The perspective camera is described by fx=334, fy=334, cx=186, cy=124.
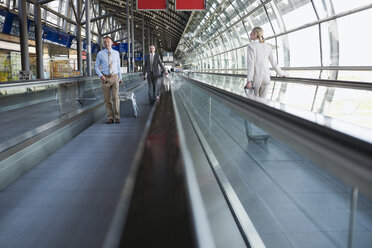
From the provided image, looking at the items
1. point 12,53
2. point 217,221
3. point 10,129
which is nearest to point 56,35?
point 12,53

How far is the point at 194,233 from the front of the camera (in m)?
0.65

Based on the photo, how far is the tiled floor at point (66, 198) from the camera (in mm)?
2848

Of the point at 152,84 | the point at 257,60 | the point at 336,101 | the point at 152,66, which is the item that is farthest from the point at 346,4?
the point at 152,84

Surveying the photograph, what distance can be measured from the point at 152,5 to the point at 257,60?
1170cm

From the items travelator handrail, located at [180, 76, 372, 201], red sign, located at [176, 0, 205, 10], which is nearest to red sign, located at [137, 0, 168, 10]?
red sign, located at [176, 0, 205, 10]

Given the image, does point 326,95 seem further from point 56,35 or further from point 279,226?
point 56,35

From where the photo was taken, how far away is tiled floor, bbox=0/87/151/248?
2.85m

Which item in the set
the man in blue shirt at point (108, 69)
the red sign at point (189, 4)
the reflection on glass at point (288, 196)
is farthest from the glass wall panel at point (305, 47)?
the reflection on glass at point (288, 196)

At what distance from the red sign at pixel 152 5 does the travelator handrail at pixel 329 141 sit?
1562 cm

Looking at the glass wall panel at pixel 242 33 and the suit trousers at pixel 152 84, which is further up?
the glass wall panel at pixel 242 33

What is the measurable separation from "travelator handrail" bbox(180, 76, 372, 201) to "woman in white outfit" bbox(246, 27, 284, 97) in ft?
13.9

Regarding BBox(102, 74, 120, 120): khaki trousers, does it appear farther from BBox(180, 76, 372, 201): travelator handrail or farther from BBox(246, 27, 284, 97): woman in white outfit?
BBox(180, 76, 372, 201): travelator handrail

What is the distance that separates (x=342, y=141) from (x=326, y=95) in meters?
5.28

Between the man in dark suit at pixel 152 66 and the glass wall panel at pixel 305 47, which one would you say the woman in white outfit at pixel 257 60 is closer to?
the man in dark suit at pixel 152 66
